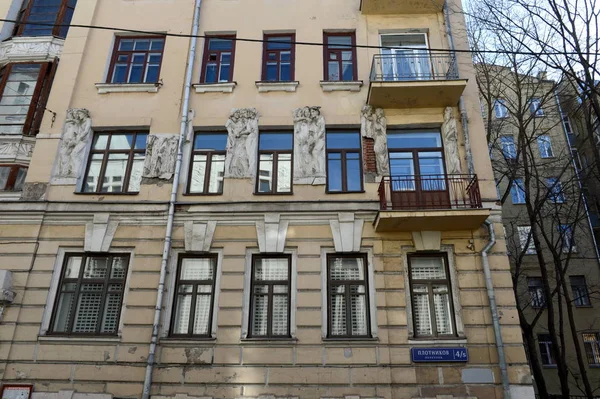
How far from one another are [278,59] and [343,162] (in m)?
3.81

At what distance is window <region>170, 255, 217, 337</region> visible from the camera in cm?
916

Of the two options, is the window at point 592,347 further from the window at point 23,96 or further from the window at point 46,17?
the window at point 46,17

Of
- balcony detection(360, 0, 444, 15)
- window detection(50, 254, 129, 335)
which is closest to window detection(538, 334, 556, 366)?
balcony detection(360, 0, 444, 15)

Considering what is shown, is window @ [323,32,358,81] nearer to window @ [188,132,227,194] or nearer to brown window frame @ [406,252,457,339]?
window @ [188,132,227,194]

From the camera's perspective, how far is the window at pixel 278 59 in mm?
Answer: 11797

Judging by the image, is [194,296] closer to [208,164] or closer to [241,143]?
[208,164]

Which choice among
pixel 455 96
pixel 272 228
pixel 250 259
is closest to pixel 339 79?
pixel 455 96

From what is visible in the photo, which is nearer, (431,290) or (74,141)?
(431,290)

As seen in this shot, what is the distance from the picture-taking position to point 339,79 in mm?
11648

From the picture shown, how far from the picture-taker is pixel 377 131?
422 inches

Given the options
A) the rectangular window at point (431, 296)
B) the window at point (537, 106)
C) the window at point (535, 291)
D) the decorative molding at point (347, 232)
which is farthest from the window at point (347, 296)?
the window at point (535, 291)

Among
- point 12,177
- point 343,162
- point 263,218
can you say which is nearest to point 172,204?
point 263,218

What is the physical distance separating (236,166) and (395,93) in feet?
14.6

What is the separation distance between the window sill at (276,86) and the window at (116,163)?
3.35 metres
